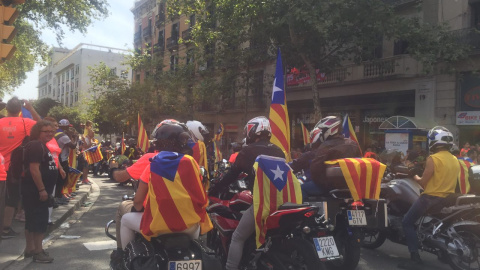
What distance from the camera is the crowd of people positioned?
3396 mm

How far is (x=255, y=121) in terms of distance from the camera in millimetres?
4594

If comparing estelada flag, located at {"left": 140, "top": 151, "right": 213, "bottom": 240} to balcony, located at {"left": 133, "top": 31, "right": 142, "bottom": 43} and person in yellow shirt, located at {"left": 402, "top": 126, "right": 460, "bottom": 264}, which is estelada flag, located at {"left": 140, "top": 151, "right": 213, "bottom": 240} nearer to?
person in yellow shirt, located at {"left": 402, "top": 126, "right": 460, "bottom": 264}

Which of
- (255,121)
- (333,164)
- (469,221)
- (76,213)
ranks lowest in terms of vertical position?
(76,213)

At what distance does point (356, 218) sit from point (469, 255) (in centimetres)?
153

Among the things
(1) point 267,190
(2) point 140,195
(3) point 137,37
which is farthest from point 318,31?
(3) point 137,37

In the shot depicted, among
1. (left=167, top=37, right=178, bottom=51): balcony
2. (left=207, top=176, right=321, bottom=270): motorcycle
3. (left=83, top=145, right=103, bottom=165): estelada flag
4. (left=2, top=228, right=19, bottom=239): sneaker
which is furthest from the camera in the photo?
(left=167, top=37, right=178, bottom=51): balcony

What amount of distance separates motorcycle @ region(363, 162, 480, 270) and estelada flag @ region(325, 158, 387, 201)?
0.84 metres

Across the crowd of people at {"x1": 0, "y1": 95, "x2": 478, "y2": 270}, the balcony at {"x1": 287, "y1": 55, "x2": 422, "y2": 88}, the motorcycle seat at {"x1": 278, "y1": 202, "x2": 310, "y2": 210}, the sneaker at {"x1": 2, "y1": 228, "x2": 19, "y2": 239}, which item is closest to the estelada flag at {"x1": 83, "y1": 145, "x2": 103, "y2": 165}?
the crowd of people at {"x1": 0, "y1": 95, "x2": 478, "y2": 270}

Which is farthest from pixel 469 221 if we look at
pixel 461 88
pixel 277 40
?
pixel 277 40

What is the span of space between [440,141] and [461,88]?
13173mm

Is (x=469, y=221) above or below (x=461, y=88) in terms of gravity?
below

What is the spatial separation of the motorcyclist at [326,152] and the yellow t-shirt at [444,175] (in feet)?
3.36

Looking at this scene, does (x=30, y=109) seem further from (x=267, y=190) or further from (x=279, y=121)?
(x=267, y=190)

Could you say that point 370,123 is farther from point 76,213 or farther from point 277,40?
→ point 76,213
